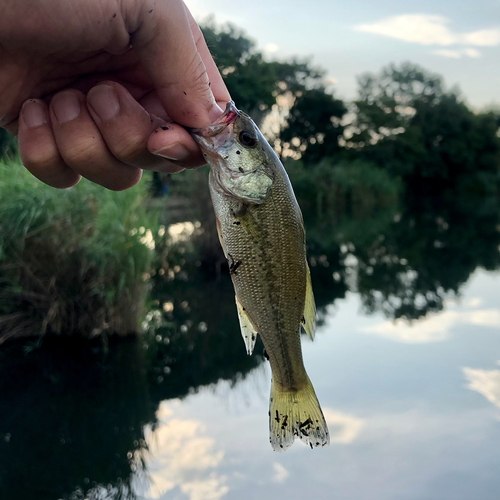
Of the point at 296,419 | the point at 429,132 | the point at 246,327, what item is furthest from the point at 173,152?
the point at 429,132

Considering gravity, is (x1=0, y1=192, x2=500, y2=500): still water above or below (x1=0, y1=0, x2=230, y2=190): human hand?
below

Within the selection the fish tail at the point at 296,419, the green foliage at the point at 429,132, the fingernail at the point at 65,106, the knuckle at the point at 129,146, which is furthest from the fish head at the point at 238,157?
the green foliage at the point at 429,132

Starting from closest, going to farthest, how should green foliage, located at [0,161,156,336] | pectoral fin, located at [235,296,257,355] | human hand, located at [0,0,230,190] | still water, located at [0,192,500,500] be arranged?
human hand, located at [0,0,230,190] < pectoral fin, located at [235,296,257,355] < still water, located at [0,192,500,500] < green foliage, located at [0,161,156,336]

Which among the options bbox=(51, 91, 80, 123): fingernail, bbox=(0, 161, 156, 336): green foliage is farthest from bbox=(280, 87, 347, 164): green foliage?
bbox=(51, 91, 80, 123): fingernail

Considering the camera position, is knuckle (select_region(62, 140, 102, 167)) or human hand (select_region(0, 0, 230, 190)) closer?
human hand (select_region(0, 0, 230, 190))

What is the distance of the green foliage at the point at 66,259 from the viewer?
570cm

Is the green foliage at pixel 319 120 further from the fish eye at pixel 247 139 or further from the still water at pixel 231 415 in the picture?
the fish eye at pixel 247 139

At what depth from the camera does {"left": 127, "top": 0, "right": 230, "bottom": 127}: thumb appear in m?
1.75

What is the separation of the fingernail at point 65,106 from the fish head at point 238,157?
0.52 meters

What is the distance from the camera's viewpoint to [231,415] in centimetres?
573

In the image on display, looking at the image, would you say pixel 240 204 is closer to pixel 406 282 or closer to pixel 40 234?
pixel 40 234

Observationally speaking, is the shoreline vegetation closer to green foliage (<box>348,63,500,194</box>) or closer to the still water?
the still water

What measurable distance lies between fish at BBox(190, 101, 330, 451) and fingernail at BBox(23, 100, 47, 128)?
61cm

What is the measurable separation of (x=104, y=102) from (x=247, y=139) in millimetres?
579
